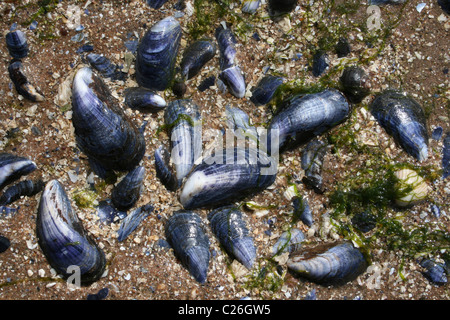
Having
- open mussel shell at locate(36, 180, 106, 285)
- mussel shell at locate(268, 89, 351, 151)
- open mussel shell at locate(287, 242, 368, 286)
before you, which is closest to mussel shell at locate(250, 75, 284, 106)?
mussel shell at locate(268, 89, 351, 151)

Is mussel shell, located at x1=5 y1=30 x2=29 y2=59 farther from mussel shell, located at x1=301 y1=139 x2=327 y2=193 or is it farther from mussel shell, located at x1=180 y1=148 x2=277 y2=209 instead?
mussel shell, located at x1=301 y1=139 x2=327 y2=193

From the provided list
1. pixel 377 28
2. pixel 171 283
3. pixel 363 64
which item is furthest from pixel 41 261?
pixel 377 28

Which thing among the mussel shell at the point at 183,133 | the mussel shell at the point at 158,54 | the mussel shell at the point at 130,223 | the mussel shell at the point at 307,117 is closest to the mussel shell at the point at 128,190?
the mussel shell at the point at 130,223

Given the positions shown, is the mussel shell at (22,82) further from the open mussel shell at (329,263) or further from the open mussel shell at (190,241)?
the open mussel shell at (329,263)

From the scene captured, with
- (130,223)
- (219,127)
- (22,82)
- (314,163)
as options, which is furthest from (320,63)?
(22,82)

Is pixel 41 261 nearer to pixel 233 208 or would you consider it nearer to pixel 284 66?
pixel 233 208

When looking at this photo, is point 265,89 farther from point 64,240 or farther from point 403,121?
point 64,240
